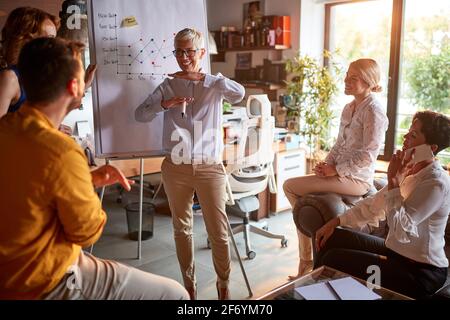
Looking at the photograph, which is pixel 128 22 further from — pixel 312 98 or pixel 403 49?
pixel 403 49

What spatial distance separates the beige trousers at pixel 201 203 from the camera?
7.57 feet

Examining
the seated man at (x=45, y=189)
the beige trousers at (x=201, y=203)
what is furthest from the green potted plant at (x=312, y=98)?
the seated man at (x=45, y=189)

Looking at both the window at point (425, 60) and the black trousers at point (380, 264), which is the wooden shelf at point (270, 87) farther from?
the black trousers at point (380, 264)

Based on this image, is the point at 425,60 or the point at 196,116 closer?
the point at 196,116

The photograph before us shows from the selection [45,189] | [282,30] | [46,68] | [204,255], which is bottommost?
[204,255]

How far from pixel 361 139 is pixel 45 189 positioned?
1.88 m

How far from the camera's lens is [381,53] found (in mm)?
4332

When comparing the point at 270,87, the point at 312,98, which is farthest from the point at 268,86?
the point at 312,98

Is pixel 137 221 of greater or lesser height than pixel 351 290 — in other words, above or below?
below

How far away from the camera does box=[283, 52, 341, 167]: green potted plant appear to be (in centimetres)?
414

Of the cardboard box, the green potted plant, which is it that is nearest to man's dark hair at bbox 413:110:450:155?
the green potted plant

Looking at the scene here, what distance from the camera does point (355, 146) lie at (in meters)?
2.60

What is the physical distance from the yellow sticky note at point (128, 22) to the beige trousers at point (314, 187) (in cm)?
131

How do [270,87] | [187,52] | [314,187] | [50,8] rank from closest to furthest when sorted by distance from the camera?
[187,52] < [314,187] < [50,8] < [270,87]
